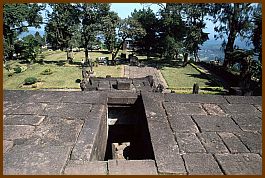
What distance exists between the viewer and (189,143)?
14.4ft

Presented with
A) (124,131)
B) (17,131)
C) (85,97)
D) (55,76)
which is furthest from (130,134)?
(55,76)

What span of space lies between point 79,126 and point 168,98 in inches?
103

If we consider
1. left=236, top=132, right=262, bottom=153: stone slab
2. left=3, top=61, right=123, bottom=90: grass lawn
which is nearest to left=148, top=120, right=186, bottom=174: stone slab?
left=236, top=132, right=262, bottom=153: stone slab

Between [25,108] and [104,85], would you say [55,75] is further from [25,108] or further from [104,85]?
[25,108]

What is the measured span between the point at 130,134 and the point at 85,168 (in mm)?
3753

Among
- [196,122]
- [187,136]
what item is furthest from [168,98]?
[187,136]

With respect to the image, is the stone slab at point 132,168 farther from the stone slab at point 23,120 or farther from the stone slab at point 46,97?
the stone slab at point 46,97

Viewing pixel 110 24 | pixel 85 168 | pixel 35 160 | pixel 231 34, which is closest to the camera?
pixel 85 168

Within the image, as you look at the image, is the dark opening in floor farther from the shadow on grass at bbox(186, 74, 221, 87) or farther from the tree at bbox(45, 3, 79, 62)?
the tree at bbox(45, 3, 79, 62)

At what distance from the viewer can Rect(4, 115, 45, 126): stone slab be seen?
505 centimetres

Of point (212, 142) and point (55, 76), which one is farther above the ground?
point (212, 142)

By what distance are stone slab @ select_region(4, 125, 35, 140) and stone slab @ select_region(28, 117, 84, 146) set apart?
131 mm

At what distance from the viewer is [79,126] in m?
4.92

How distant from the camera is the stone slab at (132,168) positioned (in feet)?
11.6
